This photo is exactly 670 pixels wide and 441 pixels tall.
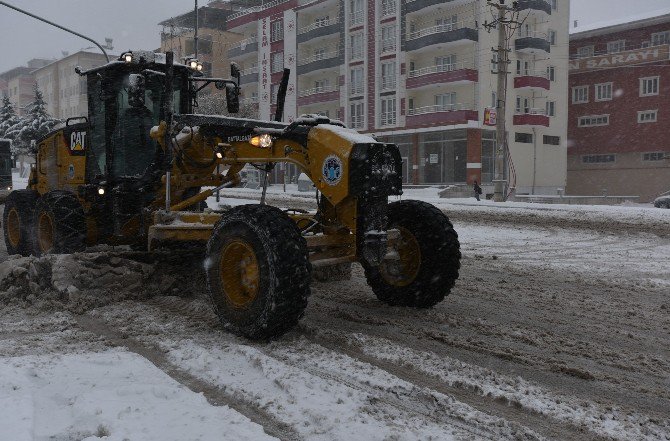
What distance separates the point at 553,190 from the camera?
42.2 meters

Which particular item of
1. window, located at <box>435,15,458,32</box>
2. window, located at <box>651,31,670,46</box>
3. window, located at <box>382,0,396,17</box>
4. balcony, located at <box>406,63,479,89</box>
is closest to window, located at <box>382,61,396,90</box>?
balcony, located at <box>406,63,479,89</box>

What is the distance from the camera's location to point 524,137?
40719 mm

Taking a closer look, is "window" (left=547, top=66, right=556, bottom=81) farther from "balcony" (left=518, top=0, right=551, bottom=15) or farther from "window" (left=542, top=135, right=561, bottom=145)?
"balcony" (left=518, top=0, right=551, bottom=15)

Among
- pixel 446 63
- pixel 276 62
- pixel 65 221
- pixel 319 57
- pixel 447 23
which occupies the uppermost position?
pixel 447 23

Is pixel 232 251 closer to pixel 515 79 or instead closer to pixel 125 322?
pixel 125 322

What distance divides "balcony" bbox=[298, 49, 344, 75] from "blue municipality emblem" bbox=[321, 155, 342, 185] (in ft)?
134

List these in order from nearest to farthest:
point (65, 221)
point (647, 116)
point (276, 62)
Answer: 1. point (65, 221)
2. point (647, 116)
3. point (276, 62)

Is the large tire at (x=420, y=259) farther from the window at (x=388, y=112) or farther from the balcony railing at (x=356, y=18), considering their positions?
the balcony railing at (x=356, y=18)

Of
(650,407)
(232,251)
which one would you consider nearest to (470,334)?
(650,407)

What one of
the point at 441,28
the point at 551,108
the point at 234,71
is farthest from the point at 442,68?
the point at 234,71

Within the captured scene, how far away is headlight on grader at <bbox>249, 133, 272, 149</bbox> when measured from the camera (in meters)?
5.82

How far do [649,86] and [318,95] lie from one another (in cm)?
2257

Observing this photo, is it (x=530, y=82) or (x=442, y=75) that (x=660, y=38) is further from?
(x=442, y=75)

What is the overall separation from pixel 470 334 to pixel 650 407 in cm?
171
